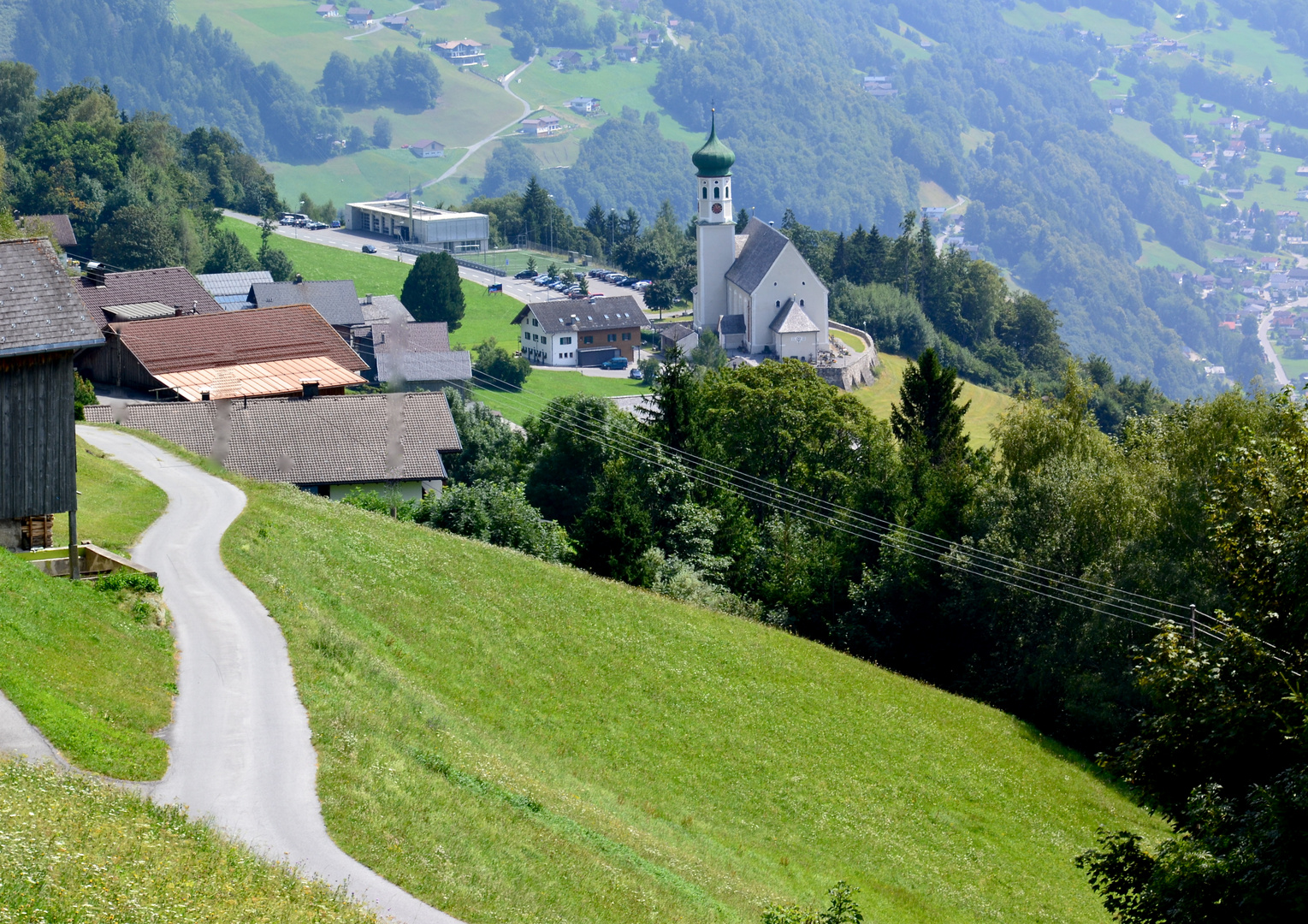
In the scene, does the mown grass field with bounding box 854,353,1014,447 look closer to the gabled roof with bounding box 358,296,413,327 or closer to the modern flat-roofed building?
the gabled roof with bounding box 358,296,413,327

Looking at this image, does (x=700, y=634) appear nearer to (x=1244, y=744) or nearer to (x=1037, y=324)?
(x=1244, y=744)

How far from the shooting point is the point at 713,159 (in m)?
123

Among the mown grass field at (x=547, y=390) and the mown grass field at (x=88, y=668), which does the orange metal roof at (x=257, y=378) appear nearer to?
the mown grass field at (x=88, y=668)

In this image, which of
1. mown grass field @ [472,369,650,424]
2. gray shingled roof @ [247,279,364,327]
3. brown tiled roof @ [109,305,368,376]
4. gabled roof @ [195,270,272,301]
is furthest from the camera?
gabled roof @ [195,270,272,301]

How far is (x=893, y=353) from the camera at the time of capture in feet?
437

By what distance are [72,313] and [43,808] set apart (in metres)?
10.6

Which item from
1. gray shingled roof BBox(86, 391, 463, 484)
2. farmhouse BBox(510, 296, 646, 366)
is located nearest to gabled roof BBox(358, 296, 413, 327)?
farmhouse BBox(510, 296, 646, 366)

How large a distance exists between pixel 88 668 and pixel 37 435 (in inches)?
204

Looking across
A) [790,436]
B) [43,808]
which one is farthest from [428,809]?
[790,436]

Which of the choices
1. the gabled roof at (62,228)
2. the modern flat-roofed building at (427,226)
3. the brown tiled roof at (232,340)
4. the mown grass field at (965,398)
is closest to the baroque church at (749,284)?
the mown grass field at (965,398)

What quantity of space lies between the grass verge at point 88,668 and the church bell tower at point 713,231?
348ft

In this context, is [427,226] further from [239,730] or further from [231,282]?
[239,730]

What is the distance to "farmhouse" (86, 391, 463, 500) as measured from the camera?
41.3 m

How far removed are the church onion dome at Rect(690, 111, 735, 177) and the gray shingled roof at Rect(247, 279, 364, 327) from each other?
3718 cm
